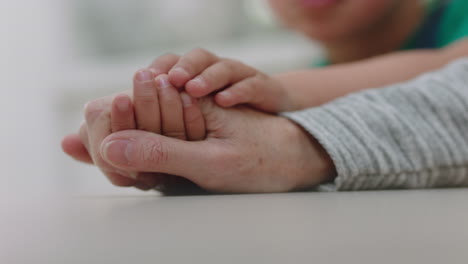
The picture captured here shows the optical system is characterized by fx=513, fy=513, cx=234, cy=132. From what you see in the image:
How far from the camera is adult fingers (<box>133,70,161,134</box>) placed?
0.40 metres

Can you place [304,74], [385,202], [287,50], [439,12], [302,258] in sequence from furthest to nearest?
[287,50], [439,12], [304,74], [385,202], [302,258]

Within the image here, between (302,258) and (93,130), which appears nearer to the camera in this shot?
(302,258)

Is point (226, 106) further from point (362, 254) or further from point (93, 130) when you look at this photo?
point (362, 254)

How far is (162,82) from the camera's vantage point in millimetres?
408

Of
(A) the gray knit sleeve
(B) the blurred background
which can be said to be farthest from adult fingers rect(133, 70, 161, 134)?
(B) the blurred background

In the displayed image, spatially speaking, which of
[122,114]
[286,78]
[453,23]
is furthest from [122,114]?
[453,23]

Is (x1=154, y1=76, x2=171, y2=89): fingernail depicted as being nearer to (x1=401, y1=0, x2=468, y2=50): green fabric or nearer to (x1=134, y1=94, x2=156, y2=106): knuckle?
(x1=134, y1=94, x2=156, y2=106): knuckle

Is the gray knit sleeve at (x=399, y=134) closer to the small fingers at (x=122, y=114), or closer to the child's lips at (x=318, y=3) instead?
the small fingers at (x=122, y=114)

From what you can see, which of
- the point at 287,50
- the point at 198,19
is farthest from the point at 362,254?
Result: the point at 198,19

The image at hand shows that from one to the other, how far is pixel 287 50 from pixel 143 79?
4.03ft

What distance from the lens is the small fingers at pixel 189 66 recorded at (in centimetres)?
41

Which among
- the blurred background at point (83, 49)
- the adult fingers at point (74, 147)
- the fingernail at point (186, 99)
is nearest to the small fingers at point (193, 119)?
the fingernail at point (186, 99)

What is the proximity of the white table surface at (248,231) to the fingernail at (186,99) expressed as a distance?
0.08 m

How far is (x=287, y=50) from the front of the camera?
1584 millimetres
